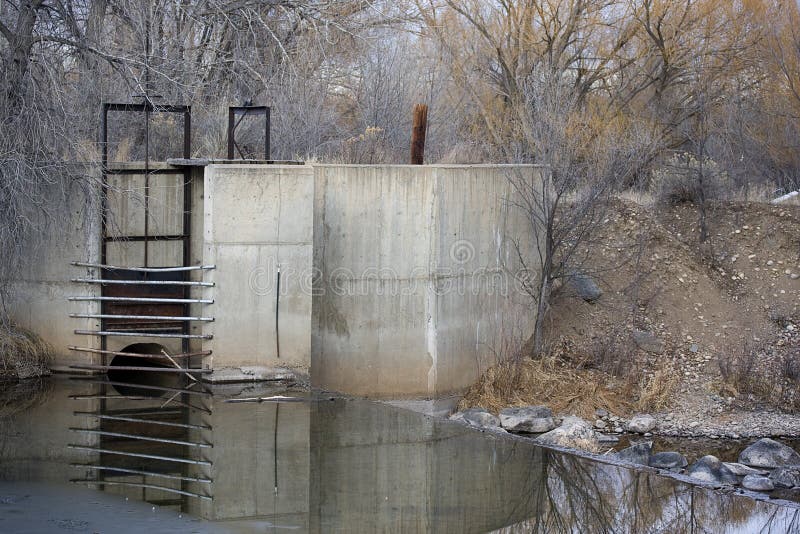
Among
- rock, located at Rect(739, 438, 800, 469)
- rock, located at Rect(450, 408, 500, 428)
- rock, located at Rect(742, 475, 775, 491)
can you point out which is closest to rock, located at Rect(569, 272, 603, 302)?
rock, located at Rect(450, 408, 500, 428)

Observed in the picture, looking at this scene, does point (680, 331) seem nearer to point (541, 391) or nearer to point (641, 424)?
point (641, 424)

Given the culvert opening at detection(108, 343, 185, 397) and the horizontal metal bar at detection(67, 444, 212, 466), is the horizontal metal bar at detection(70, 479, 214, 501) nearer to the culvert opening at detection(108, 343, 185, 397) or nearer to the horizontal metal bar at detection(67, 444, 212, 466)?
the horizontal metal bar at detection(67, 444, 212, 466)

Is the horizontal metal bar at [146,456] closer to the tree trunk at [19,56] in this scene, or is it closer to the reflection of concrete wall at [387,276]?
the reflection of concrete wall at [387,276]

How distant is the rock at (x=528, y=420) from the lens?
13305 mm

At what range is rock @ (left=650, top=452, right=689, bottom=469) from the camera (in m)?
11.7

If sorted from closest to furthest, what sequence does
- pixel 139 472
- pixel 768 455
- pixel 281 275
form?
1. pixel 139 472
2. pixel 768 455
3. pixel 281 275

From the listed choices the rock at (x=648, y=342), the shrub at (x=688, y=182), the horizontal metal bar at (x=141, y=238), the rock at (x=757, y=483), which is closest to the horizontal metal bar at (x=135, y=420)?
the horizontal metal bar at (x=141, y=238)

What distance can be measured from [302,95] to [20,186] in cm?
674

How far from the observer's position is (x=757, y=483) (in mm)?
10961

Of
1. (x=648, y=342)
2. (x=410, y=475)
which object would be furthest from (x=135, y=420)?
(x=648, y=342)

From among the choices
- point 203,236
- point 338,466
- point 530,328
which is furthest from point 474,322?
point 338,466

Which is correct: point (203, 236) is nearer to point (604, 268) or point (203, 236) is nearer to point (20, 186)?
point (20, 186)

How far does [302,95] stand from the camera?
17.8 meters

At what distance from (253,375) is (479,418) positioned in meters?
3.06
